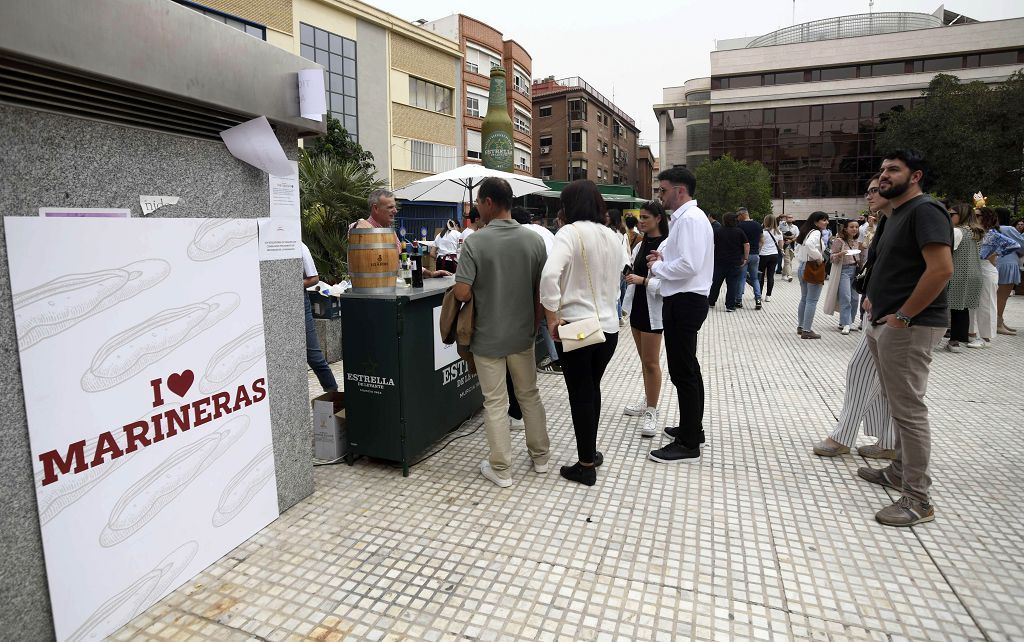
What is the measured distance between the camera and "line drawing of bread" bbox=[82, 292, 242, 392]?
226cm

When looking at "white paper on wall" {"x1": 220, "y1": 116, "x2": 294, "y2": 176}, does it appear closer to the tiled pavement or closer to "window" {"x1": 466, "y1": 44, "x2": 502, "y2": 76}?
the tiled pavement

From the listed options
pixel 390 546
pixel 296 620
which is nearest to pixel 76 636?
pixel 296 620

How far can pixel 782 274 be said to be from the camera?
67.9 ft

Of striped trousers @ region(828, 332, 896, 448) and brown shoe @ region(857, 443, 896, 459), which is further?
brown shoe @ region(857, 443, 896, 459)

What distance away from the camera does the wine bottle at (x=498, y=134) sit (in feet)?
35.4

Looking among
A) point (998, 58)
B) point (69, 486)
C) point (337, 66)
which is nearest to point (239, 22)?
point (337, 66)

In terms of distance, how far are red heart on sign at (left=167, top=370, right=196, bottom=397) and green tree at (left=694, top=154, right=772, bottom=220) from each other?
156 ft

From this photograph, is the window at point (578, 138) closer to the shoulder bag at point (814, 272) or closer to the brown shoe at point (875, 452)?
the shoulder bag at point (814, 272)

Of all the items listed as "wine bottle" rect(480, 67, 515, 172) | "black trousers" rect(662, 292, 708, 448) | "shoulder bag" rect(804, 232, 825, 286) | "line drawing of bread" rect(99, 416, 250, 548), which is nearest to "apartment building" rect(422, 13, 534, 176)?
"wine bottle" rect(480, 67, 515, 172)

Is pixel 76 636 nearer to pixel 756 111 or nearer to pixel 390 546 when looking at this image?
pixel 390 546

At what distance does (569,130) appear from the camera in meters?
56.7

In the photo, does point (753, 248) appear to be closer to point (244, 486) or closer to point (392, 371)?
point (392, 371)

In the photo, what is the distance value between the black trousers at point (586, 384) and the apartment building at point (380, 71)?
2327cm

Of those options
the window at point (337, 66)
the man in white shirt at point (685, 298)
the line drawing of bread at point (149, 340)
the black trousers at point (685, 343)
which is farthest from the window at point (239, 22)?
the black trousers at point (685, 343)
